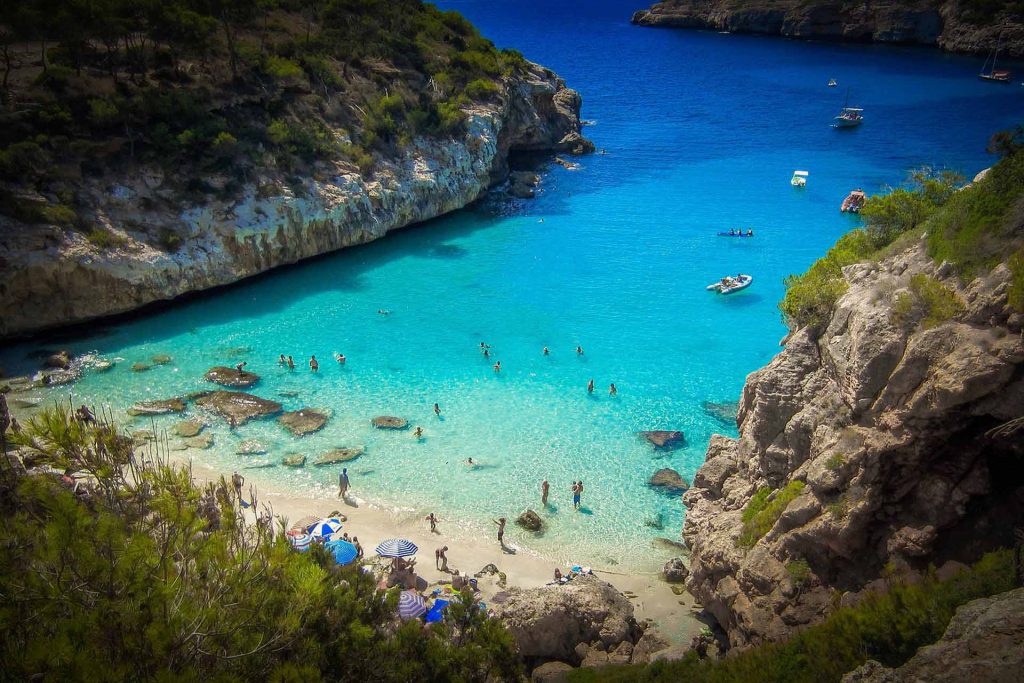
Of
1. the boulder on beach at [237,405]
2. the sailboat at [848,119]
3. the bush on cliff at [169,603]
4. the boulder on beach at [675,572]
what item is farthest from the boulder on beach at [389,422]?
the sailboat at [848,119]

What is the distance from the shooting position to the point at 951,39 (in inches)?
4200

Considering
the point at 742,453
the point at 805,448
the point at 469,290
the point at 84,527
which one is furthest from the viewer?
the point at 469,290

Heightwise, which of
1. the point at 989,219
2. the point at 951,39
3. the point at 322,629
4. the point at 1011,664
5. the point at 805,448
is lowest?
the point at 322,629

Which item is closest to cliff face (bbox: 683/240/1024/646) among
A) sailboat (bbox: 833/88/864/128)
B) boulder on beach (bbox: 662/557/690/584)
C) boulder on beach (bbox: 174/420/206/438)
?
boulder on beach (bbox: 662/557/690/584)

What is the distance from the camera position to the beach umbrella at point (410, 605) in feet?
63.6

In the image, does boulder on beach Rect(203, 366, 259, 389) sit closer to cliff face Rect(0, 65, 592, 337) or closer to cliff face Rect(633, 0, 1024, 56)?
cliff face Rect(0, 65, 592, 337)

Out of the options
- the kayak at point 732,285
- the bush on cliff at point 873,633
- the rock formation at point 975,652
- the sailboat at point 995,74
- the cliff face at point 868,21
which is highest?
the cliff face at point 868,21

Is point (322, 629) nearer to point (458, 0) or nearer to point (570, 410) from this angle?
point (570, 410)

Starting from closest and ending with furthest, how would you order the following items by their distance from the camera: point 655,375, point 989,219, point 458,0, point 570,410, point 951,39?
point 989,219
point 570,410
point 655,375
point 951,39
point 458,0

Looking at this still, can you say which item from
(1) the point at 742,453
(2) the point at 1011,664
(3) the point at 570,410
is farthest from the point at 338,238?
(2) the point at 1011,664

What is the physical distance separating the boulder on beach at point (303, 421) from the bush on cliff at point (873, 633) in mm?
19636

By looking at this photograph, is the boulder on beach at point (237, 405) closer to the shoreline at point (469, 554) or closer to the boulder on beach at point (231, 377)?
the boulder on beach at point (231, 377)

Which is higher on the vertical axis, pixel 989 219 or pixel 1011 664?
pixel 989 219

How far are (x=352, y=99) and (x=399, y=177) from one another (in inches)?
270
